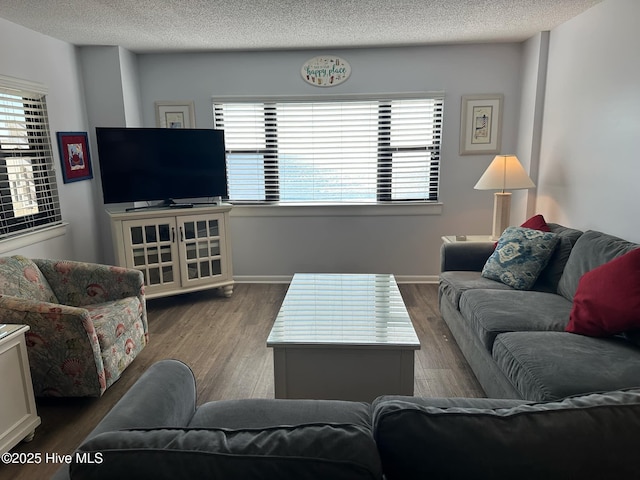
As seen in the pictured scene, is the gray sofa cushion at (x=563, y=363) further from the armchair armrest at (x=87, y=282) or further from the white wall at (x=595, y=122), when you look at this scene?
the armchair armrest at (x=87, y=282)

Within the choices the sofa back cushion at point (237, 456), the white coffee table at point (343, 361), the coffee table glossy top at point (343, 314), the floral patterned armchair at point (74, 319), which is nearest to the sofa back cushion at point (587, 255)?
the coffee table glossy top at point (343, 314)

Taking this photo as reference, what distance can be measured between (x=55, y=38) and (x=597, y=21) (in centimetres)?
417

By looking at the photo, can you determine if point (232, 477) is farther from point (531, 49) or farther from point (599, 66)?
point (531, 49)

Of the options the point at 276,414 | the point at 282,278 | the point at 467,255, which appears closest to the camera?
the point at 276,414

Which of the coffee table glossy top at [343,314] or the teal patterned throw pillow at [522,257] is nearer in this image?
the coffee table glossy top at [343,314]

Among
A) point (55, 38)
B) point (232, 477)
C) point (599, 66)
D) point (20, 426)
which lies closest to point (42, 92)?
point (55, 38)

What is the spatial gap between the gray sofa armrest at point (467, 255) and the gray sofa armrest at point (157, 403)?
2435mm

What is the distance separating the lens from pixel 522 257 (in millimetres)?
2957

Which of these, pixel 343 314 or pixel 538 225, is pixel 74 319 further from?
pixel 538 225

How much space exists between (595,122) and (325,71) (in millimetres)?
2365

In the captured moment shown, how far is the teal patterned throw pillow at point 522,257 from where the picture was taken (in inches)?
115

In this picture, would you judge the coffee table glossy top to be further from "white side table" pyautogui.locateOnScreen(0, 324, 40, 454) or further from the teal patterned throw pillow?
"white side table" pyautogui.locateOnScreen(0, 324, 40, 454)

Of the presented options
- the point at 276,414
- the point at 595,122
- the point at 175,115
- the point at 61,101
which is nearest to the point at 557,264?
the point at 595,122

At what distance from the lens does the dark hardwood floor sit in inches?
88.6
